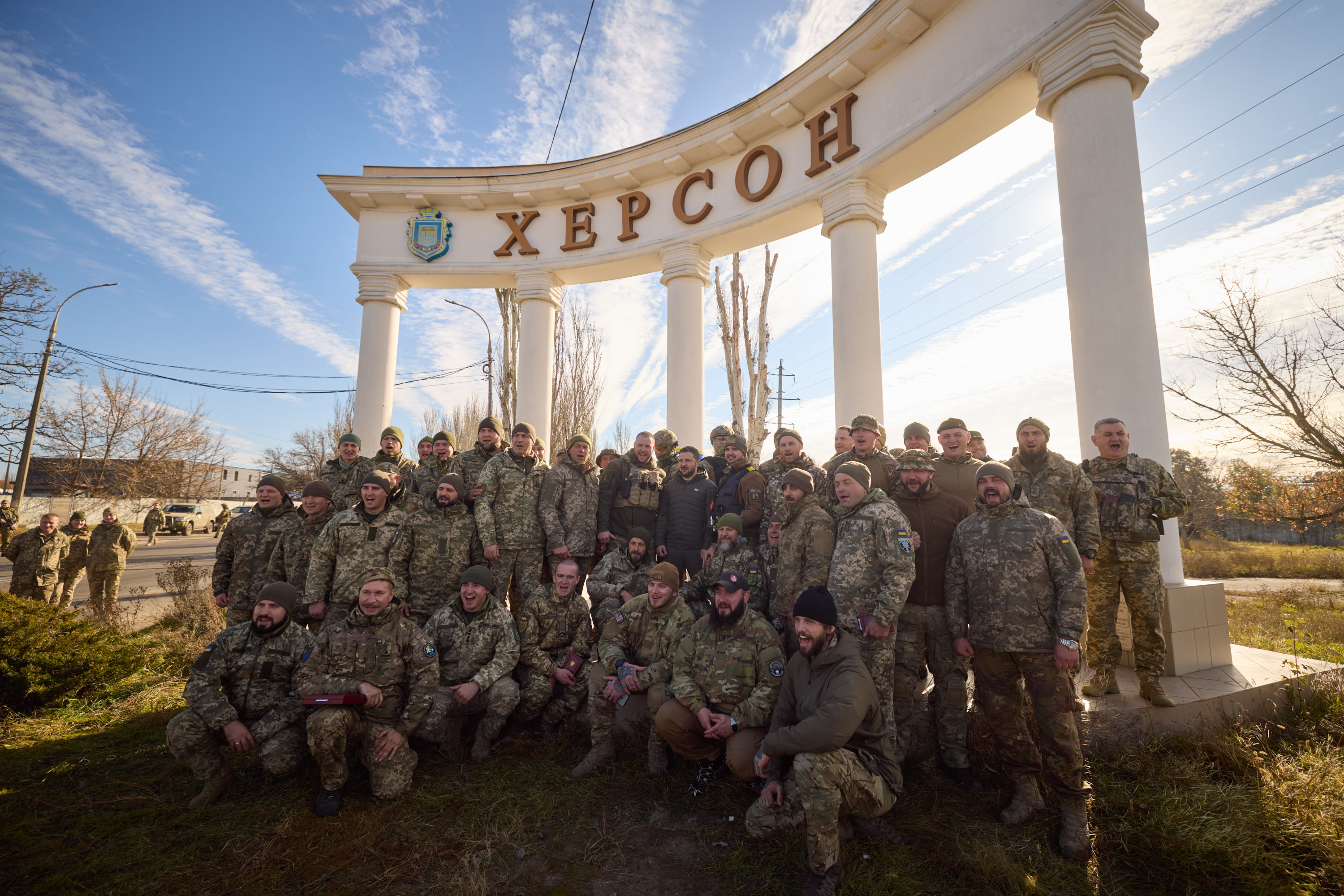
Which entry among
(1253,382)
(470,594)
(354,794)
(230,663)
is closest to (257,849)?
(354,794)

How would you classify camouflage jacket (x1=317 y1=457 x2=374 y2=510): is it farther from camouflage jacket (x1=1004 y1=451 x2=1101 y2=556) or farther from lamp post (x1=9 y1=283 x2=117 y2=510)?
lamp post (x1=9 y1=283 x2=117 y2=510)

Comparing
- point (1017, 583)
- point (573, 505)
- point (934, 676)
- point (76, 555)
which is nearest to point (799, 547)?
point (934, 676)

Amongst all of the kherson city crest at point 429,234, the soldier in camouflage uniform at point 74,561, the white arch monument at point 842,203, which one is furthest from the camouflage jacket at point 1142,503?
the soldier in camouflage uniform at point 74,561

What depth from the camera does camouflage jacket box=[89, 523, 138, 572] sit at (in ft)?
33.9

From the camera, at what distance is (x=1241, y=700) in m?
4.78

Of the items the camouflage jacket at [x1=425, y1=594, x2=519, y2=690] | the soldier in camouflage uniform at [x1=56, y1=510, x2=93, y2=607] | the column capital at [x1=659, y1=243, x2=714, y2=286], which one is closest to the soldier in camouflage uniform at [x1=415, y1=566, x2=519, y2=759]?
the camouflage jacket at [x1=425, y1=594, x2=519, y2=690]

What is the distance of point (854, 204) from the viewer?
7.84 meters

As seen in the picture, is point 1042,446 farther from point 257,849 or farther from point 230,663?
point 230,663

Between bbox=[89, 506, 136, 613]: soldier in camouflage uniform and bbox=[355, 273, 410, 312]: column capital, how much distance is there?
19.5 ft

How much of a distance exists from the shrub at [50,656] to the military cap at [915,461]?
8.53m

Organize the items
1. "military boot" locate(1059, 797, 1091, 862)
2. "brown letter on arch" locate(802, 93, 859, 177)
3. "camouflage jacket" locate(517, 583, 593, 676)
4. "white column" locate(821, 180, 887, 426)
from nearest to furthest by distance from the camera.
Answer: "military boot" locate(1059, 797, 1091, 862) → "camouflage jacket" locate(517, 583, 593, 676) → "white column" locate(821, 180, 887, 426) → "brown letter on arch" locate(802, 93, 859, 177)

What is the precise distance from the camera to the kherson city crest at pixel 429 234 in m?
11.2

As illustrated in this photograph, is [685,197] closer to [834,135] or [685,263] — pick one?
[685,263]

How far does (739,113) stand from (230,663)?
9641 mm
